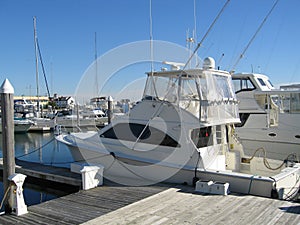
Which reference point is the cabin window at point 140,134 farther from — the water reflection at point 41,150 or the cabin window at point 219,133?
the water reflection at point 41,150

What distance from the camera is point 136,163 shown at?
7898 mm

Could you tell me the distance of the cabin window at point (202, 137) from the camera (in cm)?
739

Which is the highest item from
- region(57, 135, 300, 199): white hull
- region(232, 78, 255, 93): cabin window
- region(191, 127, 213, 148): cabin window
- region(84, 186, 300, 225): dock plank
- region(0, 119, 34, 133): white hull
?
region(232, 78, 255, 93): cabin window

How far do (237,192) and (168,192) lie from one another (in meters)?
1.54

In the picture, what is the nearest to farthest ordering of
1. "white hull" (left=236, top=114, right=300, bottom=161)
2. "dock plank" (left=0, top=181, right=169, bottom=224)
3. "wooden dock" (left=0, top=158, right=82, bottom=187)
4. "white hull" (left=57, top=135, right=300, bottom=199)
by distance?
"dock plank" (left=0, top=181, right=169, bottom=224)
"white hull" (left=57, top=135, right=300, bottom=199)
"wooden dock" (left=0, top=158, right=82, bottom=187)
"white hull" (left=236, top=114, right=300, bottom=161)

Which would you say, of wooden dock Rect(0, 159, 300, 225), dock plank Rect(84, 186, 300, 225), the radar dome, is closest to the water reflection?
wooden dock Rect(0, 159, 300, 225)

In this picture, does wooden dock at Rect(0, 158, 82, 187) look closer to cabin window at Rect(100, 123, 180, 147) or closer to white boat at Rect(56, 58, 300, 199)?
white boat at Rect(56, 58, 300, 199)

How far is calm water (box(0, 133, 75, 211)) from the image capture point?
32.7 ft

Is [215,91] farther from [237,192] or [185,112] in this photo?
[237,192]

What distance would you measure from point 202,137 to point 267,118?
644cm

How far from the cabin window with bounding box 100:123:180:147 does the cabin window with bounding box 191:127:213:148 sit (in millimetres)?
473

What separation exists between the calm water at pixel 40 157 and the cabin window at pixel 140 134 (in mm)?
2857

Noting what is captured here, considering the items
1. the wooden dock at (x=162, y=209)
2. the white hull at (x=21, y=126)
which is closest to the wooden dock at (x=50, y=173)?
the wooden dock at (x=162, y=209)

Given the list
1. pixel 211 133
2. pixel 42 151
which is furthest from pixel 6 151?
pixel 42 151
